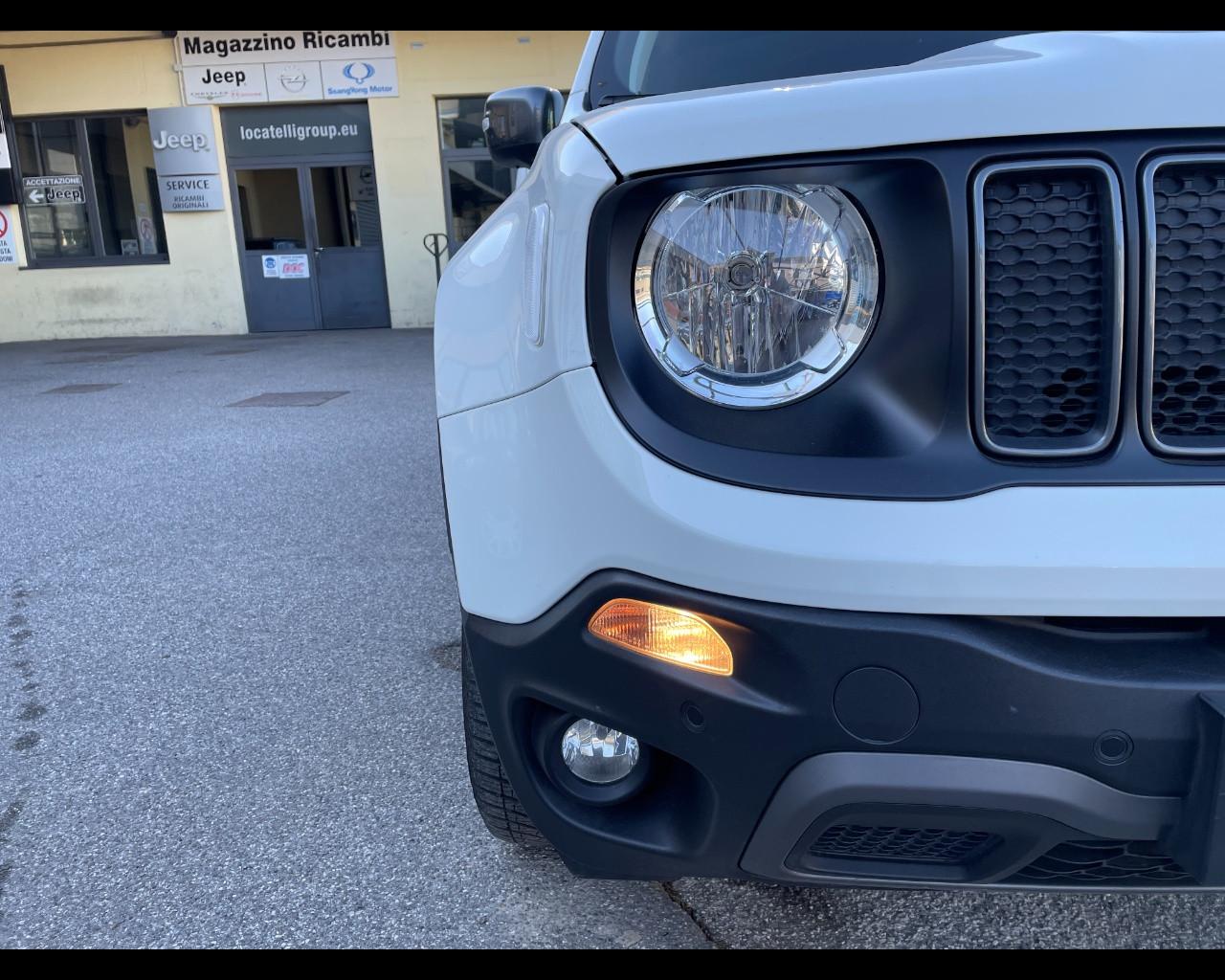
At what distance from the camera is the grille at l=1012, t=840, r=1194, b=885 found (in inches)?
42.1

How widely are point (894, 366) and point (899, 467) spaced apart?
0.12 m

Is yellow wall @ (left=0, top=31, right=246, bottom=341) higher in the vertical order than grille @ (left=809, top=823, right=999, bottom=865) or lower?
higher

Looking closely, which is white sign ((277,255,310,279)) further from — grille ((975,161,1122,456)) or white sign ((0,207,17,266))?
grille ((975,161,1122,456))

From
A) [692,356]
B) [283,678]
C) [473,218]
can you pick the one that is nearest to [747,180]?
[692,356]

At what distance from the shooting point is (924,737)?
102cm

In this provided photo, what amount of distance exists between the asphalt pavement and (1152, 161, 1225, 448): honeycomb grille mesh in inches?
23.4

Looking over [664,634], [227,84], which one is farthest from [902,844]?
[227,84]

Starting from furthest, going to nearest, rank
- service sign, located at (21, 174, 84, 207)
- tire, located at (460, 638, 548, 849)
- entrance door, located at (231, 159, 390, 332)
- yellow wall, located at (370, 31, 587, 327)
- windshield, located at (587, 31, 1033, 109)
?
service sign, located at (21, 174, 84, 207), entrance door, located at (231, 159, 390, 332), yellow wall, located at (370, 31, 587, 327), windshield, located at (587, 31, 1033, 109), tire, located at (460, 638, 548, 849)

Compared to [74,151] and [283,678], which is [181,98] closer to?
[74,151]

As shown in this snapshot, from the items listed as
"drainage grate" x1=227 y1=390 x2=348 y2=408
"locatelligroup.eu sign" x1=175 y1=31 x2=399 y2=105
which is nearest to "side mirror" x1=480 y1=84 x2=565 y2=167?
"drainage grate" x1=227 y1=390 x2=348 y2=408

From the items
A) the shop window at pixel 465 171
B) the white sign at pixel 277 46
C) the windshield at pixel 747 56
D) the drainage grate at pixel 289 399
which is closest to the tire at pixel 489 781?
the windshield at pixel 747 56

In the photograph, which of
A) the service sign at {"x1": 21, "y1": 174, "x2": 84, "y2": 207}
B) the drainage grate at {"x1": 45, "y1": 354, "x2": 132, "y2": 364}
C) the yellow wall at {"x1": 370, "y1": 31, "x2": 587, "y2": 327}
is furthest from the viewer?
the service sign at {"x1": 21, "y1": 174, "x2": 84, "y2": 207}

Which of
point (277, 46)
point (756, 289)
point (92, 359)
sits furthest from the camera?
point (277, 46)

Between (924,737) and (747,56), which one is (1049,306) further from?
(747,56)
